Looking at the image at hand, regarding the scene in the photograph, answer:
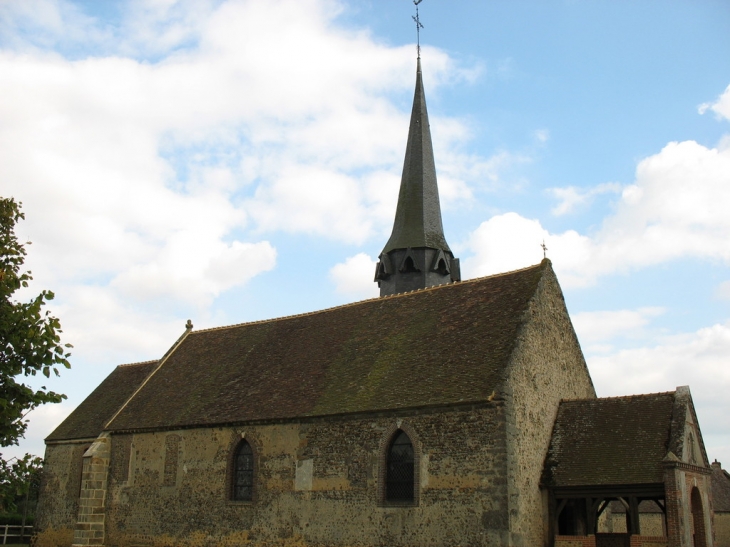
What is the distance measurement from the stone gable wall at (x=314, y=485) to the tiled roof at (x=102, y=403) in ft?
11.6

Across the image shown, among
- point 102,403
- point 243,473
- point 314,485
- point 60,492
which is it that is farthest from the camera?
point 102,403

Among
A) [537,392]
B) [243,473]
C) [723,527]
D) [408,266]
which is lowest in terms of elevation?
[723,527]

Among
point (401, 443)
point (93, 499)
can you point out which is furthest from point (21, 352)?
point (93, 499)

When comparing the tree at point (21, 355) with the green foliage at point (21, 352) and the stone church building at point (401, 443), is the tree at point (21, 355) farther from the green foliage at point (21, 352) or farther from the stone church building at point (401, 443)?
the stone church building at point (401, 443)

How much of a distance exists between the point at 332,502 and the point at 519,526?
16.5ft

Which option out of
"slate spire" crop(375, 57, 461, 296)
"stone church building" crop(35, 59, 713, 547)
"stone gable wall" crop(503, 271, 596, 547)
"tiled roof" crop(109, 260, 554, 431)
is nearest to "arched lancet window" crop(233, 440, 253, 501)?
"stone church building" crop(35, 59, 713, 547)

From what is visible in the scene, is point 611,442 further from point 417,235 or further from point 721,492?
point 721,492

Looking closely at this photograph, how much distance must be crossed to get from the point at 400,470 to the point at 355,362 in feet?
14.3

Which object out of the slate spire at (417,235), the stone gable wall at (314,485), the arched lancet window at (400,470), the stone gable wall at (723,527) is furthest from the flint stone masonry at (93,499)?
the stone gable wall at (723,527)

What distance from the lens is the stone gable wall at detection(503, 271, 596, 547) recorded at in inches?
637

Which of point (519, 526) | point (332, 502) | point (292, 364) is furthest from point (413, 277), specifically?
point (519, 526)

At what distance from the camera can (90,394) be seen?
31.7 meters

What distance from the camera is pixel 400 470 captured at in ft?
57.5

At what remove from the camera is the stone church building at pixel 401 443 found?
16.4m
